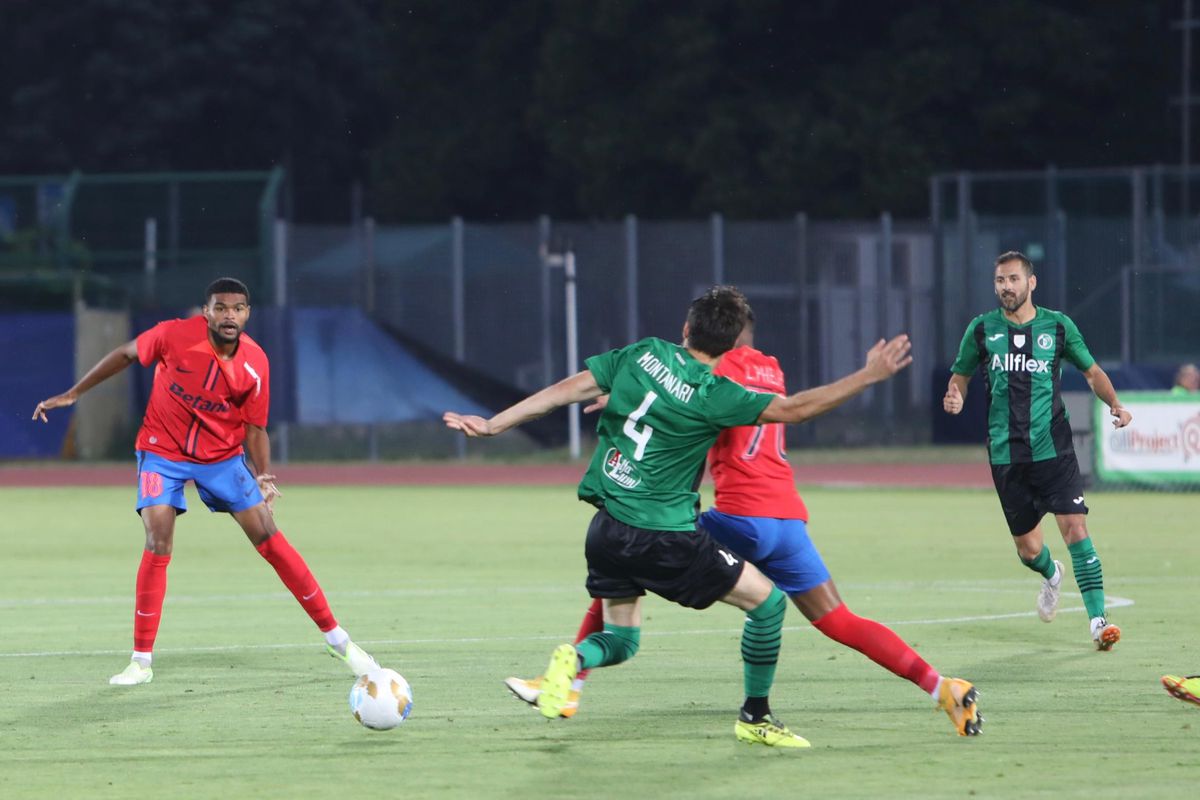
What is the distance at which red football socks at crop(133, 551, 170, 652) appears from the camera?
998 cm

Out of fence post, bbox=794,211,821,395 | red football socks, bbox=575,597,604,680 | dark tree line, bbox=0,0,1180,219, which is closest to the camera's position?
red football socks, bbox=575,597,604,680

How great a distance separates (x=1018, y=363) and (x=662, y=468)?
4212mm

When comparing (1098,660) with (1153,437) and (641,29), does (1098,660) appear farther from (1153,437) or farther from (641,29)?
(641,29)

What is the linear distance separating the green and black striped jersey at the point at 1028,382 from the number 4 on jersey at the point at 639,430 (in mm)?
4040

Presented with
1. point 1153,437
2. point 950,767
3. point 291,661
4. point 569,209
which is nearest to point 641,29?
point 569,209

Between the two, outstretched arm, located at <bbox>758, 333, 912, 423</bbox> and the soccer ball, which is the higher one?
outstretched arm, located at <bbox>758, 333, 912, 423</bbox>

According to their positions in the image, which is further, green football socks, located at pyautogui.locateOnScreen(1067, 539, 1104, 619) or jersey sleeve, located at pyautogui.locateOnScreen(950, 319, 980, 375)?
jersey sleeve, located at pyautogui.locateOnScreen(950, 319, 980, 375)

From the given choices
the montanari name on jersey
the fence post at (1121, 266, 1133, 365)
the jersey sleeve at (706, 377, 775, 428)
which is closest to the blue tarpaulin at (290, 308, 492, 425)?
the fence post at (1121, 266, 1133, 365)

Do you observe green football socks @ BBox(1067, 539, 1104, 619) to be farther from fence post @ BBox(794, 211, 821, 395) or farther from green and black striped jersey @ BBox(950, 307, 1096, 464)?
fence post @ BBox(794, 211, 821, 395)

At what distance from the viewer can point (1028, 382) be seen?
448 inches

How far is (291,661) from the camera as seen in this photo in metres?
10.6

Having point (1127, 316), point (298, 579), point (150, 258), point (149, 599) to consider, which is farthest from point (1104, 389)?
point (150, 258)

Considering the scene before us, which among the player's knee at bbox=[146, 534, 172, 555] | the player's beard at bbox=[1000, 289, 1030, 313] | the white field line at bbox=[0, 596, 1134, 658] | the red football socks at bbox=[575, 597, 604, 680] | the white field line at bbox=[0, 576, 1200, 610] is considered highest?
the player's beard at bbox=[1000, 289, 1030, 313]

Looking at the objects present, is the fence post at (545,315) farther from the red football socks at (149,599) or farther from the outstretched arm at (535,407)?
the outstretched arm at (535,407)
